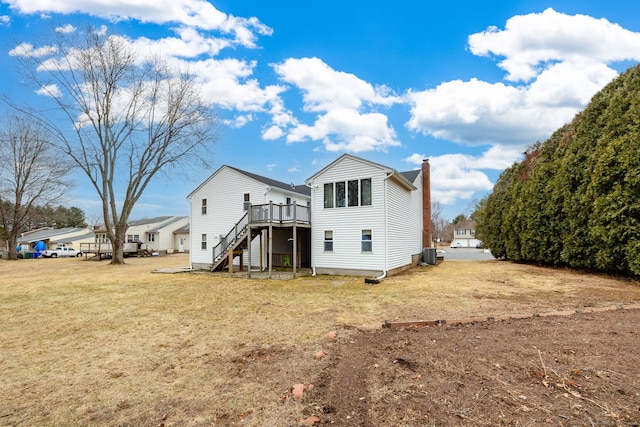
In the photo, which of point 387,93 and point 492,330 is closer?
point 492,330

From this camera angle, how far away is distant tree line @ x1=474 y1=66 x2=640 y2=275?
11.0 metres

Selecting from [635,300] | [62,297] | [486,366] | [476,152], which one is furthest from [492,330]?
[476,152]

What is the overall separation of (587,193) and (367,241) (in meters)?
9.11

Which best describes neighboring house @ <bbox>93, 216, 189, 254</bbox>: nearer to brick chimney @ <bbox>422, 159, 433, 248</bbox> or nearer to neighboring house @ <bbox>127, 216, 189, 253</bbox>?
neighboring house @ <bbox>127, 216, 189, 253</bbox>

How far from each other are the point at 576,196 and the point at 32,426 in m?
17.8

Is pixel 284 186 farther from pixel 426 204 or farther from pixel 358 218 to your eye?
pixel 426 204

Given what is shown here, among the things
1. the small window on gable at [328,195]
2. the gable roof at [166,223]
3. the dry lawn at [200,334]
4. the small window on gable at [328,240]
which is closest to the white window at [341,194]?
the small window on gable at [328,195]

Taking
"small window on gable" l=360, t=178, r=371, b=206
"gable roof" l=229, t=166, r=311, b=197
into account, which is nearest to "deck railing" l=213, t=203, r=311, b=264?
"small window on gable" l=360, t=178, r=371, b=206

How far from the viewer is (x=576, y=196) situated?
13.6 metres

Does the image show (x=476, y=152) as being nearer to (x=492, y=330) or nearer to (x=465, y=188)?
(x=465, y=188)

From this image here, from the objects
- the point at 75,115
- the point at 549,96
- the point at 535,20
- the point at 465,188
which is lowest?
the point at 465,188

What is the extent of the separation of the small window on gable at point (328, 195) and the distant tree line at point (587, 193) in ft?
34.9

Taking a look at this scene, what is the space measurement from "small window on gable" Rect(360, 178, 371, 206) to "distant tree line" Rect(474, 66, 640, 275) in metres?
8.66

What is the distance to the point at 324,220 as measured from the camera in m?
15.6
